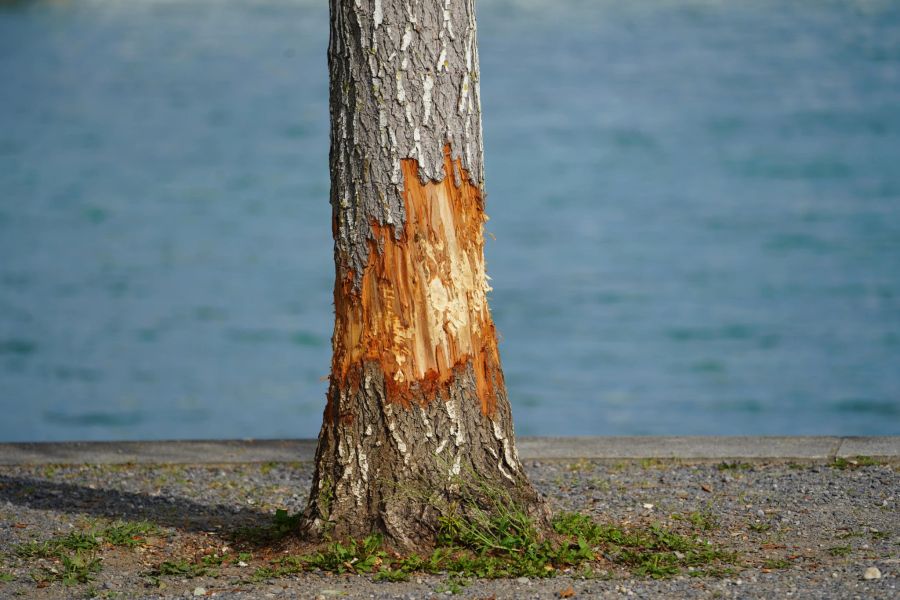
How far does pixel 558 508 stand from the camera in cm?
479

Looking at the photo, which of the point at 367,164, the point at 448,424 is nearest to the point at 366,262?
the point at 367,164

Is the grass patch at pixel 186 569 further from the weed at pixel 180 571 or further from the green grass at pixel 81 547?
the green grass at pixel 81 547

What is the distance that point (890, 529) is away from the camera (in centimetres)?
436

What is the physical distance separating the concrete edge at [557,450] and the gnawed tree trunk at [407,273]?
1.75 m

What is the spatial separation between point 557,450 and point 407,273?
212 cm

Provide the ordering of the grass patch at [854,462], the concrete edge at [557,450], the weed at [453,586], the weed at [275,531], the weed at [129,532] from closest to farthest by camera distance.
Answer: the weed at [453,586]
the weed at [275,531]
the weed at [129,532]
the grass patch at [854,462]
the concrete edge at [557,450]

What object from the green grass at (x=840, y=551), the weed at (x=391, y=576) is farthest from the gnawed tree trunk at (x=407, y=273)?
the green grass at (x=840, y=551)

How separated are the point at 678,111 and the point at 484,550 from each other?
22920mm

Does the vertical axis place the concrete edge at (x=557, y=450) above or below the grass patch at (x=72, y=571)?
above

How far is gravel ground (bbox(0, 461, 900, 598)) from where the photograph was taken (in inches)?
148

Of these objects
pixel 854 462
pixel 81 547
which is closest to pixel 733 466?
pixel 854 462

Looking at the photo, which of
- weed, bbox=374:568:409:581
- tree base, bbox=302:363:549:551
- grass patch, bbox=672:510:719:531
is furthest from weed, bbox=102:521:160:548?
grass patch, bbox=672:510:719:531

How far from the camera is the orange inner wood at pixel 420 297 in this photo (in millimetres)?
3922

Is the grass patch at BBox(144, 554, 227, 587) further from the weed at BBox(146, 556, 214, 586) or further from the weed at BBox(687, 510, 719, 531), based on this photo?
the weed at BBox(687, 510, 719, 531)
